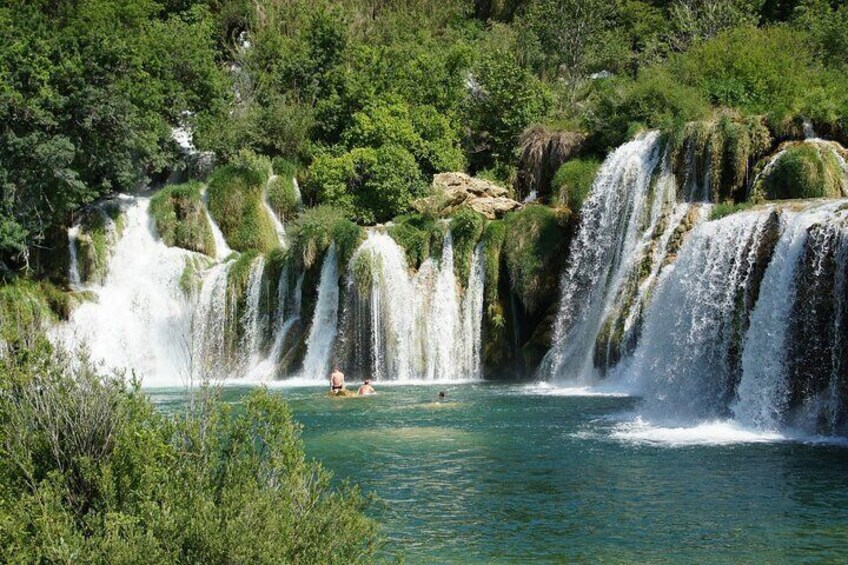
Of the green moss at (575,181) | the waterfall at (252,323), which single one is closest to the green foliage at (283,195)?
the waterfall at (252,323)

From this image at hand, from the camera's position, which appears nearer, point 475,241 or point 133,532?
point 133,532

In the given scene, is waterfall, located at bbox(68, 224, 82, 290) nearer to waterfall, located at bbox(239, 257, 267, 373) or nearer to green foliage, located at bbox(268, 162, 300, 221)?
waterfall, located at bbox(239, 257, 267, 373)

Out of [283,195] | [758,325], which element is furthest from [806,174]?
[283,195]

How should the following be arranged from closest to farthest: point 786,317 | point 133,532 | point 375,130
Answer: point 133,532 < point 786,317 < point 375,130

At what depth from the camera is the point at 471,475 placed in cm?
1548

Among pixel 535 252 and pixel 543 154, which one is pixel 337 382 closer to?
pixel 535 252

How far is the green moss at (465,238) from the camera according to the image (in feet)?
104

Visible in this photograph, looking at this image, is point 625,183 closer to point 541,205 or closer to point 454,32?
point 541,205

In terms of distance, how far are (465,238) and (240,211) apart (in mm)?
9979

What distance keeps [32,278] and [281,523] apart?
99.3 ft

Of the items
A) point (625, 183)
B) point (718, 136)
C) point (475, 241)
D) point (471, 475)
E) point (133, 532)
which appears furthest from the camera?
point (475, 241)

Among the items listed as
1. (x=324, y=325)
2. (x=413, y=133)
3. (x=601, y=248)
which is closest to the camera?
(x=601, y=248)

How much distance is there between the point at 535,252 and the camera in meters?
30.5

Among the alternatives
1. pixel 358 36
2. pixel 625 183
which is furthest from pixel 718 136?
pixel 358 36
